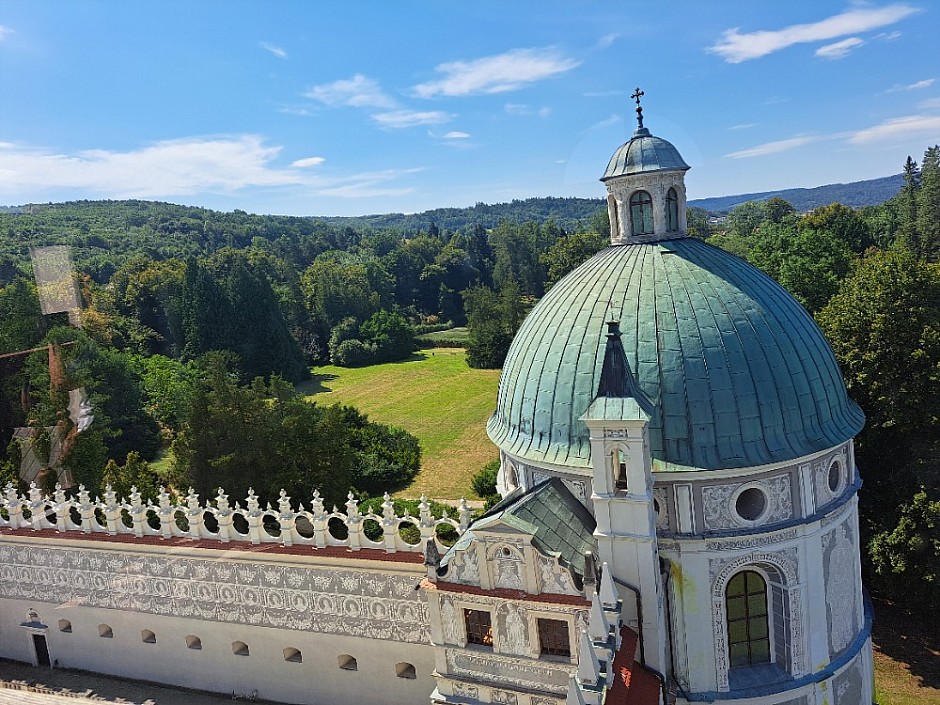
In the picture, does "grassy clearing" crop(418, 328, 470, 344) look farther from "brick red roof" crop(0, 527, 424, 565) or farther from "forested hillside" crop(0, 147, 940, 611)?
"brick red roof" crop(0, 527, 424, 565)

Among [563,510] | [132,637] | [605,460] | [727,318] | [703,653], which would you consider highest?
[727,318]

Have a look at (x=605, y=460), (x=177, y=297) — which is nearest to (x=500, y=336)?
(x=177, y=297)

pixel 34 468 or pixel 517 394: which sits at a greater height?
pixel 517 394

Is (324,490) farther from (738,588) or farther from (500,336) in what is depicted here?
(500,336)

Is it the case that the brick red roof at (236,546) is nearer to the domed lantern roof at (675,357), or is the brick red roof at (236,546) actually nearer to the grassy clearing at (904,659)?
the domed lantern roof at (675,357)

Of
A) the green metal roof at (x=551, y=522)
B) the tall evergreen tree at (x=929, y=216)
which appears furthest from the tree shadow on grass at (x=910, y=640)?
the tall evergreen tree at (x=929, y=216)

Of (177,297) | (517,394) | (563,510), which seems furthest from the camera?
(177,297)

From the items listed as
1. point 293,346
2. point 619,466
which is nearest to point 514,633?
point 619,466
